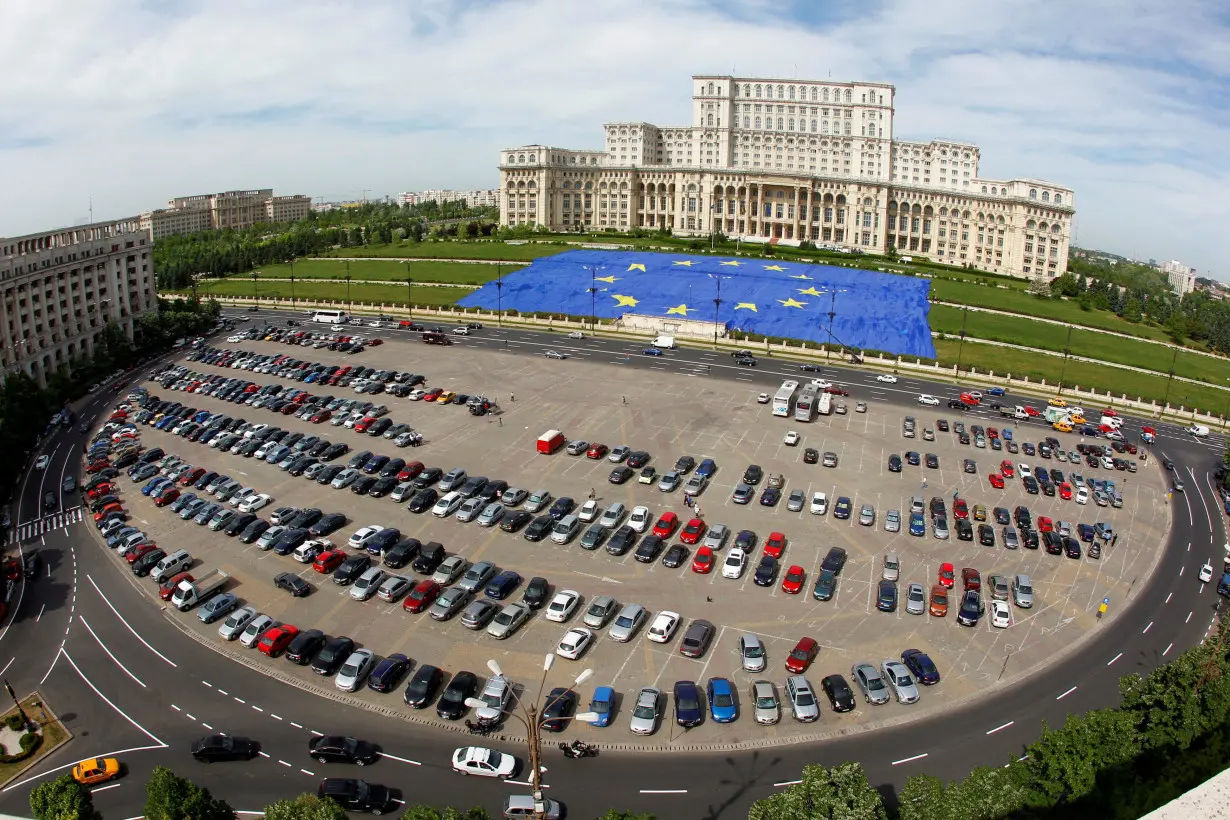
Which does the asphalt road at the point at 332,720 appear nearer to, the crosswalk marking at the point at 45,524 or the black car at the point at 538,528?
the crosswalk marking at the point at 45,524

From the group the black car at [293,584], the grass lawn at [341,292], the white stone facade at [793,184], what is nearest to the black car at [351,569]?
the black car at [293,584]

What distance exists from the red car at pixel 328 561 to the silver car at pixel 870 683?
26.3 meters

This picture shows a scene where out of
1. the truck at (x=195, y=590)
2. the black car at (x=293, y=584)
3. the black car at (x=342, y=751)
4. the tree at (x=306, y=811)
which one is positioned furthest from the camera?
the black car at (x=293, y=584)

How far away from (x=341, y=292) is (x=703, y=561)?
9512 cm

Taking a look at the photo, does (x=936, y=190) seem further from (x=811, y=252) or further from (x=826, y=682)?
(x=826, y=682)

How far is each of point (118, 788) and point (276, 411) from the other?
137ft

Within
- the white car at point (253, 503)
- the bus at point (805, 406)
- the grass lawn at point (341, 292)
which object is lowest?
the white car at point (253, 503)

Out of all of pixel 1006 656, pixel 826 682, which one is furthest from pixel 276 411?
pixel 1006 656

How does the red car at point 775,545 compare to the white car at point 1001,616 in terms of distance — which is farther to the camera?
the red car at point 775,545

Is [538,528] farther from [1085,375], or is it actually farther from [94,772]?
[1085,375]

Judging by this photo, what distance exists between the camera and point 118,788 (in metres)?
28.2

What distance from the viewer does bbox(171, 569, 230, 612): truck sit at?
39219 millimetres

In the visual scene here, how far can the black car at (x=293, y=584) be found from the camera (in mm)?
40000

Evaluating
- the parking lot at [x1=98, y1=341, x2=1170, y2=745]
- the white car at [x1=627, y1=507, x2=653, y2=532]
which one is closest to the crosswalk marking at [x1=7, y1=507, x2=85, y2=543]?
the parking lot at [x1=98, y1=341, x2=1170, y2=745]
